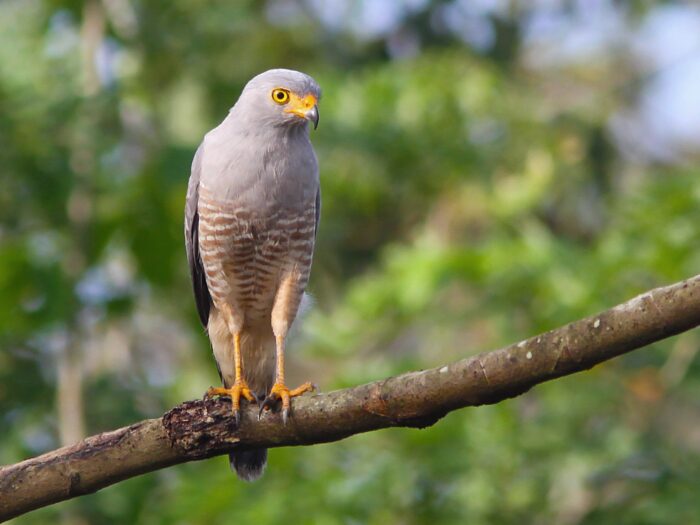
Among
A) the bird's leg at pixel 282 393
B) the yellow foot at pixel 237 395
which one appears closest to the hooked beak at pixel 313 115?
the bird's leg at pixel 282 393

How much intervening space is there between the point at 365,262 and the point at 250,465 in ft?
15.5

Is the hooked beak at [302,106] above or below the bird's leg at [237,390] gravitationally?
above

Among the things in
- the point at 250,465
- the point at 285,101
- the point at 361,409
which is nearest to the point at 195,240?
the point at 285,101

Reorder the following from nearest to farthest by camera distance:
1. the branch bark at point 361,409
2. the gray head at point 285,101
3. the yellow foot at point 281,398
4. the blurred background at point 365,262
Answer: the branch bark at point 361,409
the yellow foot at point 281,398
the gray head at point 285,101
the blurred background at point 365,262

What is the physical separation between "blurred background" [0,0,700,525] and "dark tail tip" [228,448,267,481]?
100 centimetres

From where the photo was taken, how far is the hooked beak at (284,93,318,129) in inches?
193

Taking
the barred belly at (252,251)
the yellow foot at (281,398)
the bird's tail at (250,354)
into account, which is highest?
the barred belly at (252,251)

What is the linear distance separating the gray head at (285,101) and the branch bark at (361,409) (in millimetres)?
1513

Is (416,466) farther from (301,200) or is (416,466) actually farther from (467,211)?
(467,211)

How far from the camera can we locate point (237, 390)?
4113 millimetres

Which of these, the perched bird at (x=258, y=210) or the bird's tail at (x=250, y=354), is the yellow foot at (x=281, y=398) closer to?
the perched bird at (x=258, y=210)

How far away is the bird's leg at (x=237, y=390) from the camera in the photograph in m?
3.88

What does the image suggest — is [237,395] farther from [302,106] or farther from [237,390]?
[302,106]

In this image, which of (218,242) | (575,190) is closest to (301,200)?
(218,242)
